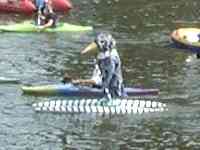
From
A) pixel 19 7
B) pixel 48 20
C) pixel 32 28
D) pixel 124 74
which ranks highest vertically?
pixel 124 74

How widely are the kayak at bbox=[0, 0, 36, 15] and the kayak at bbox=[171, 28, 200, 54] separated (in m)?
8.75

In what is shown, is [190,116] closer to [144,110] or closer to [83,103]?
[144,110]

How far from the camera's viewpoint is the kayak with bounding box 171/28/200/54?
91.1 ft

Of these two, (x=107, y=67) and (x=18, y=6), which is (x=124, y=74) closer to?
(x=107, y=67)

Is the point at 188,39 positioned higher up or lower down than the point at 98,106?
lower down

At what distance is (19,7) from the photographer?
35.5 m

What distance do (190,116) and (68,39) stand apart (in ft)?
37.2

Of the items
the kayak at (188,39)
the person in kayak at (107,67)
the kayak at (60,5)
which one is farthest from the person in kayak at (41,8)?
the person in kayak at (107,67)

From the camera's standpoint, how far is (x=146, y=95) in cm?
2144

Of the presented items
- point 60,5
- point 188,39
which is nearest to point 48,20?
point 60,5

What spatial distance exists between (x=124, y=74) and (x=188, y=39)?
14.4 feet

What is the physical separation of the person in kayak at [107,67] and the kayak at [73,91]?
218 millimetres

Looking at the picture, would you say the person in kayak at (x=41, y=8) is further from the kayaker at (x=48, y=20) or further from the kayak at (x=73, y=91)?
the kayak at (x=73, y=91)

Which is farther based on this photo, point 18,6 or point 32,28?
point 18,6
